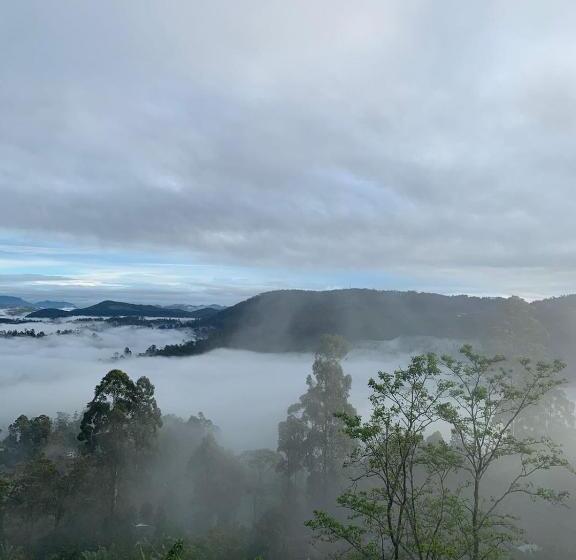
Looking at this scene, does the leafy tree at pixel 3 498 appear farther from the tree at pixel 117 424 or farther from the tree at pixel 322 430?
the tree at pixel 322 430

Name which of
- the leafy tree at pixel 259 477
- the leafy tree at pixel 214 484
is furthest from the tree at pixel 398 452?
the leafy tree at pixel 259 477

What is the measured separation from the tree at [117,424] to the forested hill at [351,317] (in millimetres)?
85748

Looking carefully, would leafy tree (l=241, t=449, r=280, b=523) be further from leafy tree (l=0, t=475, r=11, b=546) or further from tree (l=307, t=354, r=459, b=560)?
tree (l=307, t=354, r=459, b=560)

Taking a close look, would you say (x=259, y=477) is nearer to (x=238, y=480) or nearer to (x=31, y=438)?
(x=238, y=480)

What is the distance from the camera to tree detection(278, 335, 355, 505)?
31688mm

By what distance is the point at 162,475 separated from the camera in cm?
3841

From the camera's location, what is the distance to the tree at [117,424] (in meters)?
28.1

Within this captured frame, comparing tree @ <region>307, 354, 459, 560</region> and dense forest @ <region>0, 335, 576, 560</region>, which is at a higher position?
tree @ <region>307, 354, 459, 560</region>

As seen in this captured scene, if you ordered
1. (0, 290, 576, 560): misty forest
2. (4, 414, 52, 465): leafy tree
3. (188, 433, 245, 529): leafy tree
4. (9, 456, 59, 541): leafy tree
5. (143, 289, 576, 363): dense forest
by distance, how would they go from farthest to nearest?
(143, 289, 576, 363): dense forest, (4, 414, 52, 465): leafy tree, (188, 433, 245, 529): leafy tree, (9, 456, 59, 541): leafy tree, (0, 290, 576, 560): misty forest

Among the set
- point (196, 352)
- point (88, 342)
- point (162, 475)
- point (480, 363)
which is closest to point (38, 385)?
point (196, 352)

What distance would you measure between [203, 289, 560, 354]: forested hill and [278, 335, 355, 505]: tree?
76780mm

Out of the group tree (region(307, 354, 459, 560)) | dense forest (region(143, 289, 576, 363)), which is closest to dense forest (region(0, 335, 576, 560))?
tree (region(307, 354, 459, 560))

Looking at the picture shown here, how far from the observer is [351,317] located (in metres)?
140

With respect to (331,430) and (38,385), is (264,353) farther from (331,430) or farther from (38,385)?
(331,430)
